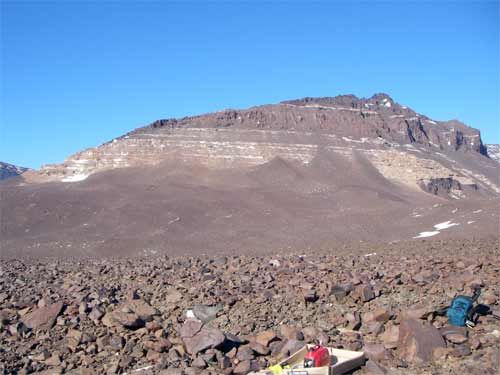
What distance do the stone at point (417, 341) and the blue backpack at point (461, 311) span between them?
0.77 metres

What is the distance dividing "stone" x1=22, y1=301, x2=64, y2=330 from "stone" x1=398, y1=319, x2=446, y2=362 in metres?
7.33

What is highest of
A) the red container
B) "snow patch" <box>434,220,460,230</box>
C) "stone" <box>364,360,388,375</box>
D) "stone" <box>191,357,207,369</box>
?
"snow patch" <box>434,220,460,230</box>

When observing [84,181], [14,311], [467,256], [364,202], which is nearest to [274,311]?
[14,311]

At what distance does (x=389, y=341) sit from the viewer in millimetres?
9062

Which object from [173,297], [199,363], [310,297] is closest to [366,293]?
[310,297]

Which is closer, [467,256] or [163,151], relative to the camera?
[467,256]

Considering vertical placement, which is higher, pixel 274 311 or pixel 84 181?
pixel 84 181

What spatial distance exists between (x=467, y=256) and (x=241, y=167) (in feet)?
166

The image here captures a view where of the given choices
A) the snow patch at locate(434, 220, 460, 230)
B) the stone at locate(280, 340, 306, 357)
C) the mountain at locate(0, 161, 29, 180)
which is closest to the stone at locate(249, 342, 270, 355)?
the stone at locate(280, 340, 306, 357)

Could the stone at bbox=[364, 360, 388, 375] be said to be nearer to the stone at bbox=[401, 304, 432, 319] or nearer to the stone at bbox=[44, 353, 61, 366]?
the stone at bbox=[401, 304, 432, 319]

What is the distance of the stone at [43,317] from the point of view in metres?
10.8

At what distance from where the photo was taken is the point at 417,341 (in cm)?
849

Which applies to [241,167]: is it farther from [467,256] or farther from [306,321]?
[306,321]

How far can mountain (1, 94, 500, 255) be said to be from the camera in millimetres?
33812
